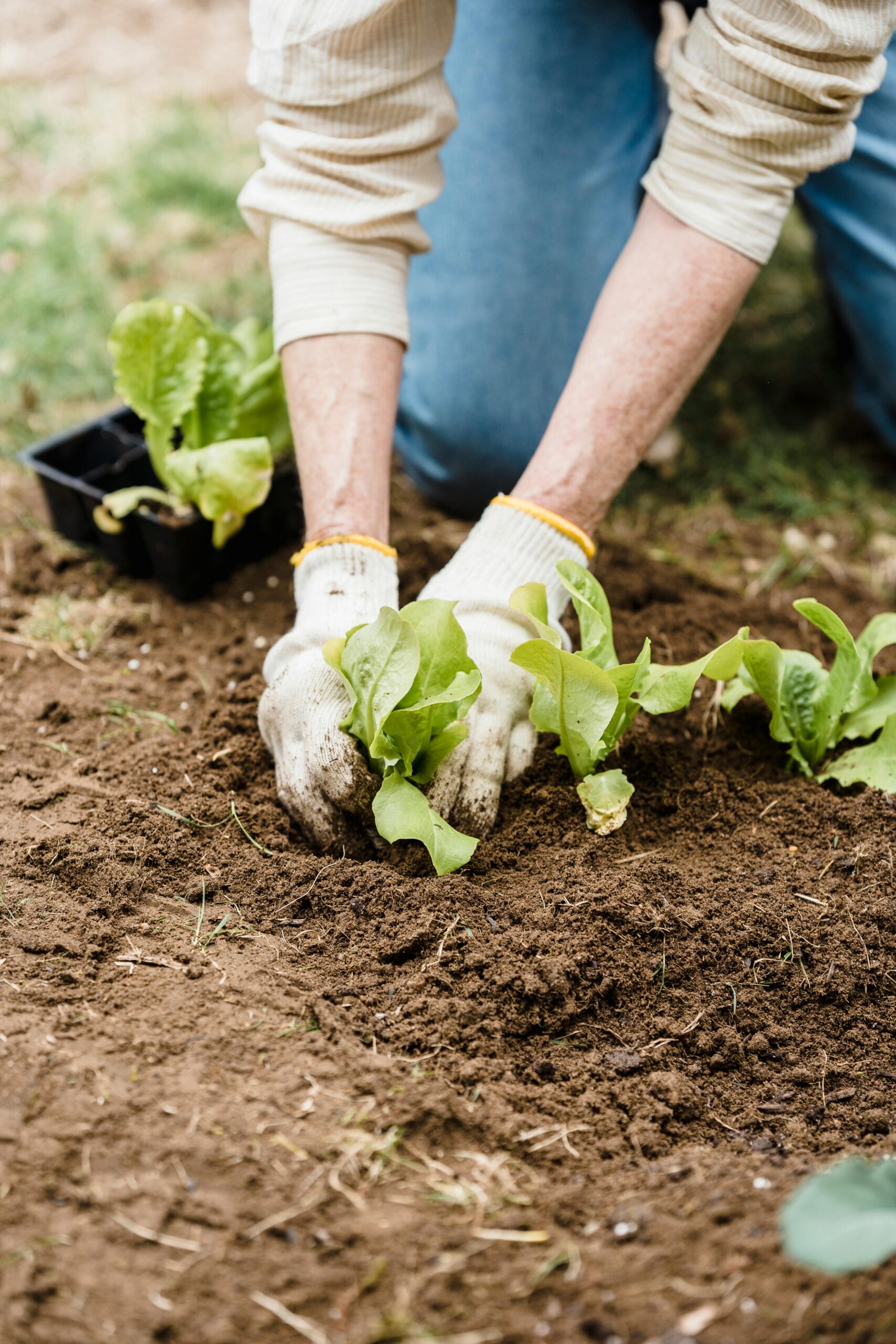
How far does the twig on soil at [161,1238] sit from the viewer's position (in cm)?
102

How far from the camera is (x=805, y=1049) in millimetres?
1402

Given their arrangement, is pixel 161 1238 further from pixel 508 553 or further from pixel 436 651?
pixel 508 553

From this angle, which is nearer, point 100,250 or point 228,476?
point 228,476

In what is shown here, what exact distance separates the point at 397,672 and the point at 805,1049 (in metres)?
0.74

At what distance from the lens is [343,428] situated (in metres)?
1.87

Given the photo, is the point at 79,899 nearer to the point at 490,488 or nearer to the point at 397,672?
the point at 397,672

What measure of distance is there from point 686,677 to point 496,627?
0.33 metres

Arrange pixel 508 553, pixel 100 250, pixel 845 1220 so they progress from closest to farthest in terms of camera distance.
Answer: pixel 845 1220, pixel 508 553, pixel 100 250

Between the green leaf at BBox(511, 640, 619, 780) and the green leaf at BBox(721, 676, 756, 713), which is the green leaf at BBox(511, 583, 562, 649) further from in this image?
the green leaf at BBox(721, 676, 756, 713)

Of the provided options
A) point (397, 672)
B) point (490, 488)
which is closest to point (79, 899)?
point (397, 672)

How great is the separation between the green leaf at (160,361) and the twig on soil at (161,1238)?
1.54 metres

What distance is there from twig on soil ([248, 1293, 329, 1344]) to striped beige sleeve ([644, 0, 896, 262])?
1.69 meters

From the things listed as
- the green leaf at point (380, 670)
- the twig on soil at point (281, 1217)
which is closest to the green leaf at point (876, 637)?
the green leaf at point (380, 670)

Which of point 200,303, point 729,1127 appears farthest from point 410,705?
point 200,303
